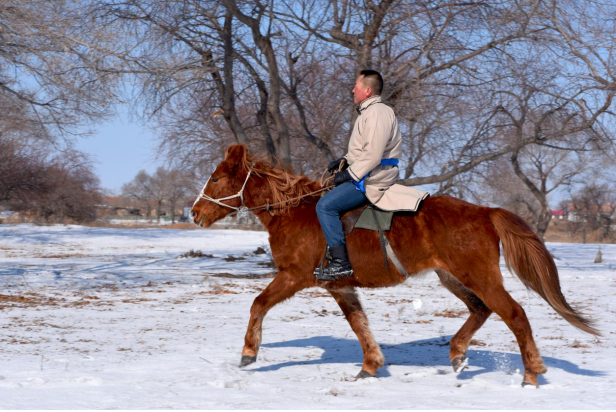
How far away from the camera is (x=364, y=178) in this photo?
5887mm

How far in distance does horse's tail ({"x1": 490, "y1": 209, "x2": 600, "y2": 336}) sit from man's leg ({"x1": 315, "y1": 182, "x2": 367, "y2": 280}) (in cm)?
128

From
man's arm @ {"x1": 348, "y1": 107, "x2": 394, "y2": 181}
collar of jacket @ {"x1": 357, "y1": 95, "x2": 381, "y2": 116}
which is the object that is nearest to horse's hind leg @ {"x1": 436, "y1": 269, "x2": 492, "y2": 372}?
man's arm @ {"x1": 348, "y1": 107, "x2": 394, "y2": 181}

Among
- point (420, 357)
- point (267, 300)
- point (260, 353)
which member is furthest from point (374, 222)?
point (260, 353)

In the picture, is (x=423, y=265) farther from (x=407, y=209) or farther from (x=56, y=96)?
(x=56, y=96)

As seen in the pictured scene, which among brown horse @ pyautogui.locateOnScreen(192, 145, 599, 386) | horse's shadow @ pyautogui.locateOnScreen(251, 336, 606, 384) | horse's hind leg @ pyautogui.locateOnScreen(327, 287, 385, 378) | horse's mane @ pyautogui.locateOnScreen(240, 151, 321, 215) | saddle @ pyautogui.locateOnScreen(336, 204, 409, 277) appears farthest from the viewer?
horse's mane @ pyautogui.locateOnScreen(240, 151, 321, 215)

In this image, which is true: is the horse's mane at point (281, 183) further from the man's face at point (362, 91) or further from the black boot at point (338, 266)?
the man's face at point (362, 91)

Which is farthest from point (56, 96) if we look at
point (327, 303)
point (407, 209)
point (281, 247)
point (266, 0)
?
point (407, 209)

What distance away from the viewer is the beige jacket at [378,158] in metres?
5.73

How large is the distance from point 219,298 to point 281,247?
6.11 metres

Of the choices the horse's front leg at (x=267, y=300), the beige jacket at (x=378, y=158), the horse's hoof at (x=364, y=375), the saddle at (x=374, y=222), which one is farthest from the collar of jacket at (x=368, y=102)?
the horse's hoof at (x=364, y=375)

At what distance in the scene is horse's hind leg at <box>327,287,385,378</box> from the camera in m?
5.82

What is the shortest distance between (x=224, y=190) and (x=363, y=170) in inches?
60.1

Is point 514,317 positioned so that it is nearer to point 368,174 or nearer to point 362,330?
point 362,330

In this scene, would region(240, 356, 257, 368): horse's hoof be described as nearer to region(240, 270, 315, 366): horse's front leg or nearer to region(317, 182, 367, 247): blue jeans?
region(240, 270, 315, 366): horse's front leg
